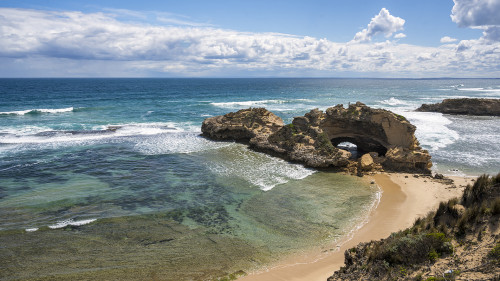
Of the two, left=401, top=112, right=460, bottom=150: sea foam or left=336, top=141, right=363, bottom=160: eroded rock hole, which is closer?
left=336, top=141, right=363, bottom=160: eroded rock hole

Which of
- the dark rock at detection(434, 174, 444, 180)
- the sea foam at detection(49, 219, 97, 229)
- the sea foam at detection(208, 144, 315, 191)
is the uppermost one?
the dark rock at detection(434, 174, 444, 180)

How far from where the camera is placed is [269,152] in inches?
1010

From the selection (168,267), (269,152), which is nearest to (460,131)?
(269,152)

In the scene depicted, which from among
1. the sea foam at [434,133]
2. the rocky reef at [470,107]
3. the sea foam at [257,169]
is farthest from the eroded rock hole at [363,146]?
the rocky reef at [470,107]

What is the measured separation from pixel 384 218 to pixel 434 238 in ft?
21.6

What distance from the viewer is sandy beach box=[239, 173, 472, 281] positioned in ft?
35.1

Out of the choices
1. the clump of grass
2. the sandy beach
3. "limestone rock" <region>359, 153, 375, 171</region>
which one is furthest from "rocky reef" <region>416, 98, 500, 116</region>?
the clump of grass

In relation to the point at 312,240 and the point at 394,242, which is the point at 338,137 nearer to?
the point at 312,240

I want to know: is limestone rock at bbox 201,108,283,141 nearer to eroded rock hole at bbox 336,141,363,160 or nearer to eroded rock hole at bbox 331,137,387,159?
eroded rock hole at bbox 336,141,363,160

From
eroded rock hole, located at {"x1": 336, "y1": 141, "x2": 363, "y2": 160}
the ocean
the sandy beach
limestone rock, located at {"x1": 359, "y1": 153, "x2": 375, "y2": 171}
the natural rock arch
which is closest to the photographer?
the sandy beach

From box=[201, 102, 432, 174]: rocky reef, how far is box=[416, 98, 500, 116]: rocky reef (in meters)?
35.6

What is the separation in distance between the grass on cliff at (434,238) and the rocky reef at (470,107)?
48704 millimetres

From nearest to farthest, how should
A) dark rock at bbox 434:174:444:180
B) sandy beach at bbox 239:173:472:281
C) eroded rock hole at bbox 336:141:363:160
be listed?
sandy beach at bbox 239:173:472:281
dark rock at bbox 434:174:444:180
eroded rock hole at bbox 336:141:363:160

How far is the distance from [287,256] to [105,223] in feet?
26.4
